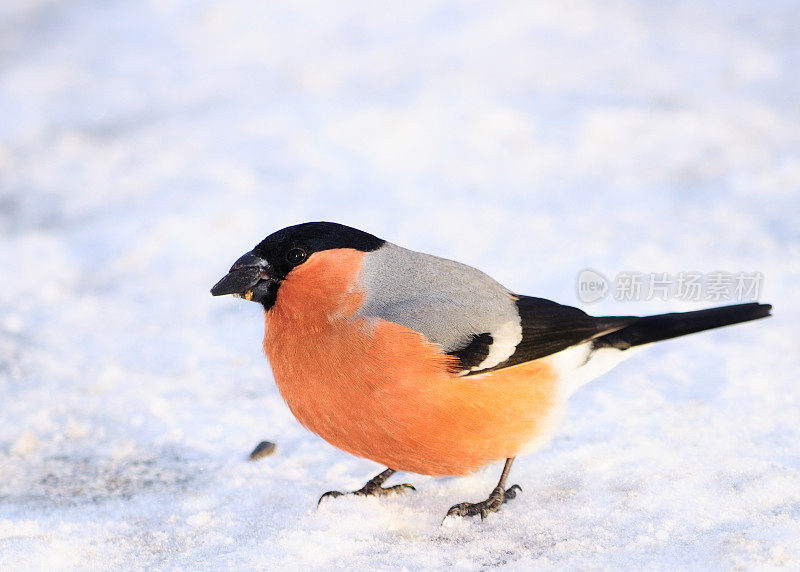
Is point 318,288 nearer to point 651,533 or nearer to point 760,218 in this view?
point 651,533

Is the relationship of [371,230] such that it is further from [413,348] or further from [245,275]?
[413,348]

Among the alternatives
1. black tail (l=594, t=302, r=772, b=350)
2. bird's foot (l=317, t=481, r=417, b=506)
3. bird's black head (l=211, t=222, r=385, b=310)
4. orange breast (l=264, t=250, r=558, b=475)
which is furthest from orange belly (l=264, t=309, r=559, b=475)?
black tail (l=594, t=302, r=772, b=350)

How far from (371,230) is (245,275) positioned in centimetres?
294

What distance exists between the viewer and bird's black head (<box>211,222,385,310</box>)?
3.61m

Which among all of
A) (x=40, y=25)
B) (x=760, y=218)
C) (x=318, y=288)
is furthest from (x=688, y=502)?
(x=40, y=25)

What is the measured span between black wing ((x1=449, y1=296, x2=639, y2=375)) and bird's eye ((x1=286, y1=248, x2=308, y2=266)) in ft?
2.33

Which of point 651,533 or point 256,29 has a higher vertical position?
→ point 256,29

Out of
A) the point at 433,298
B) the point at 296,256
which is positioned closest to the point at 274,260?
the point at 296,256

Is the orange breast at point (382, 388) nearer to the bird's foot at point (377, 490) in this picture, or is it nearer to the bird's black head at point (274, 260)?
the bird's black head at point (274, 260)

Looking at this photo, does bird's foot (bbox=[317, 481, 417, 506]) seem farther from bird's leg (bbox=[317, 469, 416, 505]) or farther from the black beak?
the black beak

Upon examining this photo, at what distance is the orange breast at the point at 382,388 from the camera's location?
133 inches

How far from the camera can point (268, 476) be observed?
A: 13.4 feet

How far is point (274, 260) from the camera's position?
3625 millimetres

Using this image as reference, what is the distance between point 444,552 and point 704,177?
15.5ft
